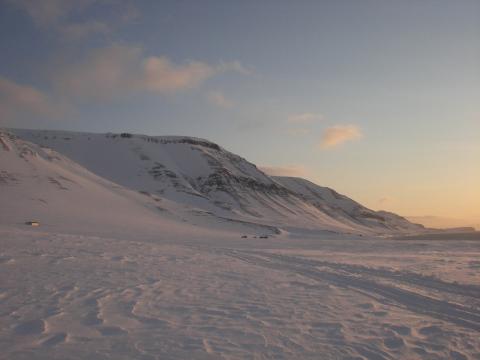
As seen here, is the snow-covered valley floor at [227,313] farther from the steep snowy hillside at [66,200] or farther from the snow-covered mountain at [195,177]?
the snow-covered mountain at [195,177]

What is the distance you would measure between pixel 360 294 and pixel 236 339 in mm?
5654

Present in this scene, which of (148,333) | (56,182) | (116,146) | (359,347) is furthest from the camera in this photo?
(116,146)

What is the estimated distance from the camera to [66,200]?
58.0 metres

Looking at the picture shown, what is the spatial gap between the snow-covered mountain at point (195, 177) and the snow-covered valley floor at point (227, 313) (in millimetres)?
61758

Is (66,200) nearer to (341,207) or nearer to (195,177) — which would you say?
(195,177)

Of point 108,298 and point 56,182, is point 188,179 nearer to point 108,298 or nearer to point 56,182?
point 56,182

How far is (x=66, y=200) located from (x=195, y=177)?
57.9 metres

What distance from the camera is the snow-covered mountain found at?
93062 mm

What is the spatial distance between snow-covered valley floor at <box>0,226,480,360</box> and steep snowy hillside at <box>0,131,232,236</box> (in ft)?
89.0

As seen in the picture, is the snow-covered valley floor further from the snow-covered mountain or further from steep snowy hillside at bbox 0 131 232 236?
the snow-covered mountain

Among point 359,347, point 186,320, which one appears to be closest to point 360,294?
point 359,347

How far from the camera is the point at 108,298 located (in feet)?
32.7

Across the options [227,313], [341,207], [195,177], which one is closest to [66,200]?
[227,313]

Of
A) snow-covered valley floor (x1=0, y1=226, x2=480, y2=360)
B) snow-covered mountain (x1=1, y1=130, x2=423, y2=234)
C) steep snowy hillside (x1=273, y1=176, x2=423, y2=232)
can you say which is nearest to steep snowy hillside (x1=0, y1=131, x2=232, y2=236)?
snow-covered mountain (x1=1, y1=130, x2=423, y2=234)
